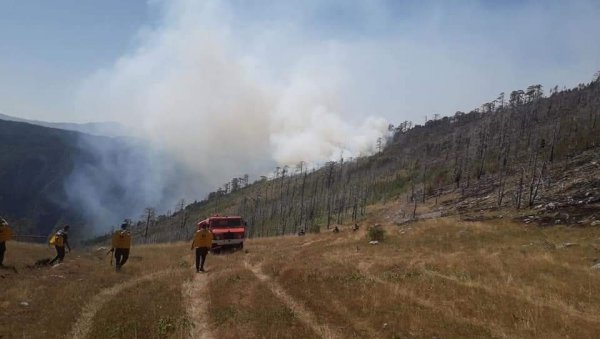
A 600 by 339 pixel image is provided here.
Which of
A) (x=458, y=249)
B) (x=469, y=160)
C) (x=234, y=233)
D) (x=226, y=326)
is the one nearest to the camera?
(x=226, y=326)

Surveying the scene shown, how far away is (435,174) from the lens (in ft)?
520

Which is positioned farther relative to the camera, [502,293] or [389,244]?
[389,244]

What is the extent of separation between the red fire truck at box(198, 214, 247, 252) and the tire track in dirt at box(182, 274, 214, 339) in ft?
48.6

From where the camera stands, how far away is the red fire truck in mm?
39562

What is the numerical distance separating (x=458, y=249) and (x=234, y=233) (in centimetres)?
1821

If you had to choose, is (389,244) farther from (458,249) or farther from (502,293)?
(502,293)

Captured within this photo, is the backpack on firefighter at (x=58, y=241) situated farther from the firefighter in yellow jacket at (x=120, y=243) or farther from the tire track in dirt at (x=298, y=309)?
the tire track in dirt at (x=298, y=309)

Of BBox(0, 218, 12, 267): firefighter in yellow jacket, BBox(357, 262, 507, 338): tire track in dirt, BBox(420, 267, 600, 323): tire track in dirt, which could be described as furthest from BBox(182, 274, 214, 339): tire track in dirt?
BBox(420, 267, 600, 323): tire track in dirt

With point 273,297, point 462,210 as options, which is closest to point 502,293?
point 273,297

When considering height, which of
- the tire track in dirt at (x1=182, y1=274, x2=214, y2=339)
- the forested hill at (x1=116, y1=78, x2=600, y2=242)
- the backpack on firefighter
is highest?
the forested hill at (x1=116, y1=78, x2=600, y2=242)

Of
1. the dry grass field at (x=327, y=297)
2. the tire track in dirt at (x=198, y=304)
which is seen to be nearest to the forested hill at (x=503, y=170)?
the dry grass field at (x=327, y=297)

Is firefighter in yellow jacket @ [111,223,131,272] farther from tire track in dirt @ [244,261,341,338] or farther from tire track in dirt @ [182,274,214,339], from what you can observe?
tire track in dirt @ [244,261,341,338]

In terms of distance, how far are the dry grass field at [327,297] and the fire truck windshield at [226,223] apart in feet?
33.4

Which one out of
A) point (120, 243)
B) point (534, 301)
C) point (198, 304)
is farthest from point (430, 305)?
point (120, 243)
